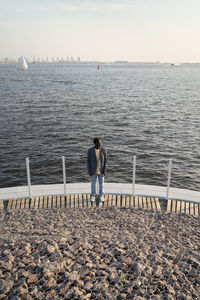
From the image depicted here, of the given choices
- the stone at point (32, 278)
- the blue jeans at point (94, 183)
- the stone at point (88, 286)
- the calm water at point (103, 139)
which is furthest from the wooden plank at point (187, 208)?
the calm water at point (103, 139)

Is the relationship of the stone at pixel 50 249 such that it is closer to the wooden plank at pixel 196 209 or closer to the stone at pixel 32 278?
Answer: the stone at pixel 32 278

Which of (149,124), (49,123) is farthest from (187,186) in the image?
(49,123)

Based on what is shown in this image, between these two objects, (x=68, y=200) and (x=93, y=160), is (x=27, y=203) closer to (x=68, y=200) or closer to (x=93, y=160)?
(x=68, y=200)

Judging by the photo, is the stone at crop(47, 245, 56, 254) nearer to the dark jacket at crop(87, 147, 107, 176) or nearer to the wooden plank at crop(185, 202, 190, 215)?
the dark jacket at crop(87, 147, 107, 176)

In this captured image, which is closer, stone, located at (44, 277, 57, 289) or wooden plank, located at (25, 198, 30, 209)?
stone, located at (44, 277, 57, 289)

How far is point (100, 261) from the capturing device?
4.69m

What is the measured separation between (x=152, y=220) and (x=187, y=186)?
25.2 feet

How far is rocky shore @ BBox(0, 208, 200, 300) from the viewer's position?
407cm

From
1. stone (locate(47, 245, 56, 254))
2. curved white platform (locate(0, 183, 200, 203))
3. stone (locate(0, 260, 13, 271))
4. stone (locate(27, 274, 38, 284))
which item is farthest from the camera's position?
curved white platform (locate(0, 183, 200, 203))

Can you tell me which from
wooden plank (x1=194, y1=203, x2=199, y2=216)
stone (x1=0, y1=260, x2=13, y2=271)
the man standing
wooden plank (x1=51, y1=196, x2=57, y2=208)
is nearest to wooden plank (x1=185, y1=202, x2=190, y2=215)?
wooden plank (x1=194, y1=203, x2=199, y2=216)

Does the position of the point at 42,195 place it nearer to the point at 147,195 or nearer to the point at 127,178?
the point at 147,195

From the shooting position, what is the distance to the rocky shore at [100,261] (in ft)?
13.3

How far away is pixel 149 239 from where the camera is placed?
5852 mm

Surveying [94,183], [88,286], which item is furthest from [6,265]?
[94,183]
